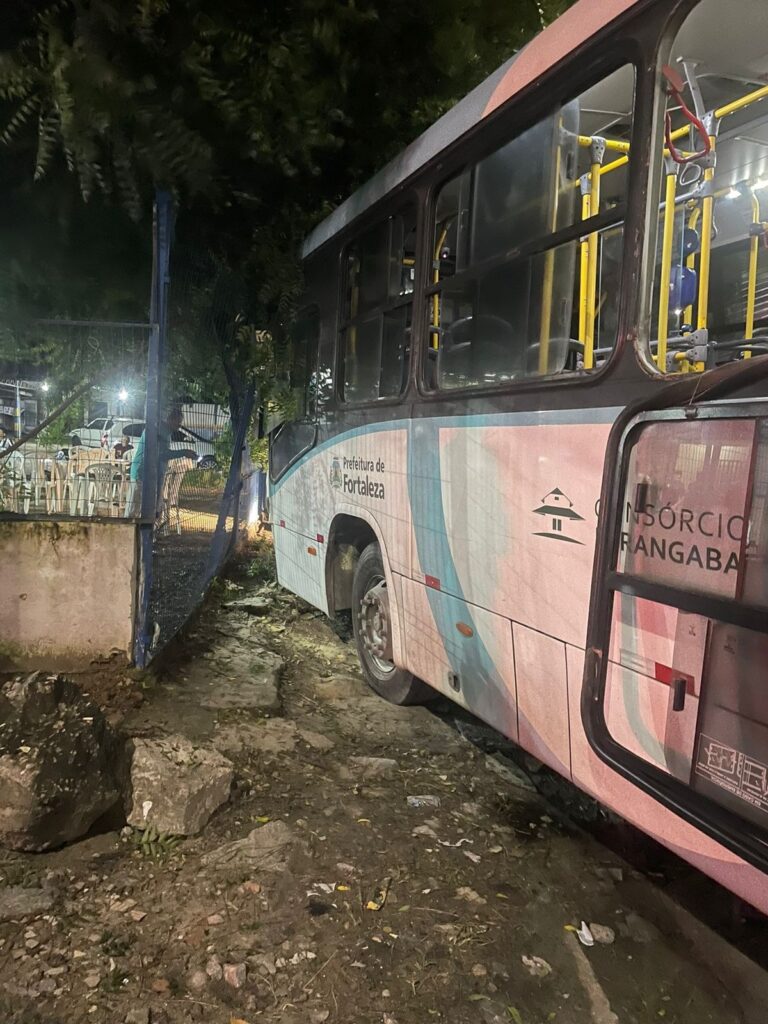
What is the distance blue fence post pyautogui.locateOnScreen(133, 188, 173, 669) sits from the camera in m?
4.30

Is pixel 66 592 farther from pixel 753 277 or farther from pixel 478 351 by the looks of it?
pixel 753 277

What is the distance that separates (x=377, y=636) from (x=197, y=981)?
8.97 ft

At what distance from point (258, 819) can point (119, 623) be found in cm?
185

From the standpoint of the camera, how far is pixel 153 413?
4.38 m

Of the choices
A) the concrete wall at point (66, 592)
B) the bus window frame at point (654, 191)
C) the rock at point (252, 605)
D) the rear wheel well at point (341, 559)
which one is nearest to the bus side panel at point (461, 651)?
the rear wheel well at point (341, 559)

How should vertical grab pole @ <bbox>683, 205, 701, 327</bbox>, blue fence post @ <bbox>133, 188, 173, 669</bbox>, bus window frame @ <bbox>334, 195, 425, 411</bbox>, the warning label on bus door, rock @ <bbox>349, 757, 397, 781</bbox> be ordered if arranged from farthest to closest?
blue fence post @ <bbox>133, 188, 173, 669</bbox>
bus window frame @ <bbox>334, 195, 425, 411</bbox>
rock @ <bbox>349, 757, 397, 781</bbox>
vertical grab pole @ <bbox>683, 205, 701, 327</bbox>
the warning label on bus door

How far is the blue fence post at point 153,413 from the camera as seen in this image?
430cm

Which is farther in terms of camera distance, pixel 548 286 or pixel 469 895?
pixel 548 286

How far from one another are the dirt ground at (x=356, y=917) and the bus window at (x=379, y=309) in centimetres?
234

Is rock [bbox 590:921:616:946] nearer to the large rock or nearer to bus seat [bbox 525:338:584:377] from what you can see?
the large rock

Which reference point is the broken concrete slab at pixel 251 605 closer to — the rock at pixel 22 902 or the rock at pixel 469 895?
the rock at pixel 22 902

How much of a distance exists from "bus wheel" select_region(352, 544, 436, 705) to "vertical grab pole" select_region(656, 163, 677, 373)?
2.48 metres

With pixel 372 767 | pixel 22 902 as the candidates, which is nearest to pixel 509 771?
pixel 372 767

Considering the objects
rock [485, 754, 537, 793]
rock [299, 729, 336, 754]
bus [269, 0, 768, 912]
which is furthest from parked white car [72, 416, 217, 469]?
rock [485, 754, 537, 793]
